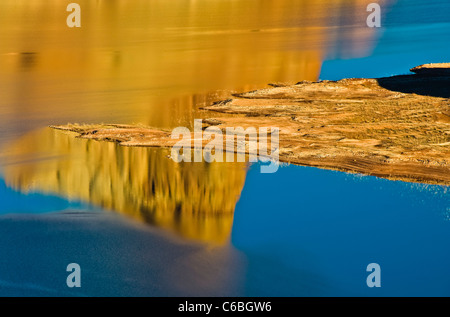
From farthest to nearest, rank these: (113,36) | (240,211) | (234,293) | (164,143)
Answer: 1. (113,36)
2. (164,143)
3. (240,211)
4. (234,293)

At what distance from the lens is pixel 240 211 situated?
806cm

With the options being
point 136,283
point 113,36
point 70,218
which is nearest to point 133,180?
point 70,218

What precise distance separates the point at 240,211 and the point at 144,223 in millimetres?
1154

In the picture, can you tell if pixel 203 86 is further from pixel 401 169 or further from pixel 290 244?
pixel 290 244

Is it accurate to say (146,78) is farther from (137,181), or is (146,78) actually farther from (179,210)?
(179,210)

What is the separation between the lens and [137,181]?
8875 millimetres

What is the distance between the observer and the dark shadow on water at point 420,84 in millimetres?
13172

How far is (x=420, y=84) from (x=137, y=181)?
7.17 m

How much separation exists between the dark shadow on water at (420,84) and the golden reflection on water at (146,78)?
1.79m

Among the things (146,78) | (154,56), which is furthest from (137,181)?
(154,56)

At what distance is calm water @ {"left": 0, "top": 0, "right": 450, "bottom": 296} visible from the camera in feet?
20.8

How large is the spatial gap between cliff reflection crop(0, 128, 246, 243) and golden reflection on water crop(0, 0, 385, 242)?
1cm

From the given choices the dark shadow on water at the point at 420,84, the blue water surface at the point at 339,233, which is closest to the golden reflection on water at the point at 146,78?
the blue water surface at the point at 339,233

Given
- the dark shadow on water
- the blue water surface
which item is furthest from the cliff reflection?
the dark shadow on water
